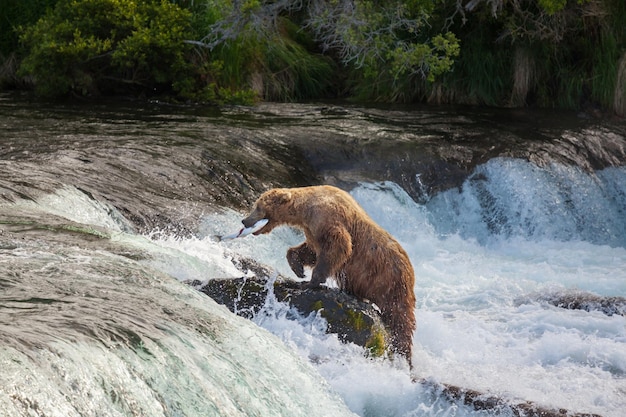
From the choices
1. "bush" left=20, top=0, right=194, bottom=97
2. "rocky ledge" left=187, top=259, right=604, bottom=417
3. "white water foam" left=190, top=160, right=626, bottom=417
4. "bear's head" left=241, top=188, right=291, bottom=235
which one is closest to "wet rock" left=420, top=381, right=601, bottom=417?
"rocky ledge" left=187, top=259, right=604, bottom=417

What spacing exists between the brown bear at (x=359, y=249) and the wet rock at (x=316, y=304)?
0.18 meters

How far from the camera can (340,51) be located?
15.8 m

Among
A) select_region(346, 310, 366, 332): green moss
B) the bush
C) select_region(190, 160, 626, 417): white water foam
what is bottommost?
select_region(190, 160, 626, 417): white water foam

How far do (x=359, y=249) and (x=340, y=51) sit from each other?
1005cm

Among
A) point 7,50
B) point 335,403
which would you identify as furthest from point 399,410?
point 7,50

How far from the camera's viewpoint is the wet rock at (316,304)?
5.74m

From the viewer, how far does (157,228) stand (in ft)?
27.3

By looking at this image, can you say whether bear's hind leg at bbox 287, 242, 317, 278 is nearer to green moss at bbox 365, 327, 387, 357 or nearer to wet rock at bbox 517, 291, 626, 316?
green moss at bbox 365, 327, 387, 357

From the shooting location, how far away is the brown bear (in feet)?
19.9

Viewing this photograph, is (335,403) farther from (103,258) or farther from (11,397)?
(11,397)

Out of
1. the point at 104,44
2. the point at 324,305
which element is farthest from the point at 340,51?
the point at 324,305

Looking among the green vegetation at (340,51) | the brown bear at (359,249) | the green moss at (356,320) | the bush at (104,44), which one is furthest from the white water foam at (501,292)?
the bush at (104,44)

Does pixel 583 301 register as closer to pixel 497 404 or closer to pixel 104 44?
pixel 497 404

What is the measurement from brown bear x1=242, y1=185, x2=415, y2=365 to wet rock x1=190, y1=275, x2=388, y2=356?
0.18 metres
